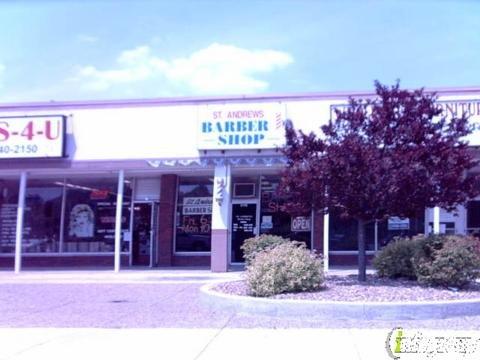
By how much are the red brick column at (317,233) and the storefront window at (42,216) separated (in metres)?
9.17

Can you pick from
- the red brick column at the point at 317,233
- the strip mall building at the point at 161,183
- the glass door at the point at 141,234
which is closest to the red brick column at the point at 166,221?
the strip mall building at the point at 161,183

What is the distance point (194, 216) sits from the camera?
2342cm

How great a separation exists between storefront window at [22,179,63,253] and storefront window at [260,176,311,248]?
7422 mm

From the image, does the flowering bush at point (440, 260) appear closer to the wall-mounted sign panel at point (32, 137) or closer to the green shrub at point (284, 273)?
the green shrub at point (284, 273)

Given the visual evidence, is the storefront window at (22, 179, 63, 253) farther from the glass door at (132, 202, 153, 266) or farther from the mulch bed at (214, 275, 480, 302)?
the mulch bed at (214, 275, 480, 302)

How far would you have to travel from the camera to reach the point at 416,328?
986 cm

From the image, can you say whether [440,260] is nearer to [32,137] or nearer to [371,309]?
[371,309]

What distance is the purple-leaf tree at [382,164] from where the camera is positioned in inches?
485

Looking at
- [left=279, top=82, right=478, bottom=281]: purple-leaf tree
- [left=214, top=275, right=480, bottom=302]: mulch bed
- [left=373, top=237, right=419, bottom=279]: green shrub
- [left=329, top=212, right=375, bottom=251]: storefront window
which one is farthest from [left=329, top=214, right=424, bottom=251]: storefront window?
[left=279, top=82, right=478, bottom=281]: purple-leaf tree

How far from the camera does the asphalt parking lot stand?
8516 millimetres

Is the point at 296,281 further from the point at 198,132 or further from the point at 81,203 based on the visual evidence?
the point at 81,203
